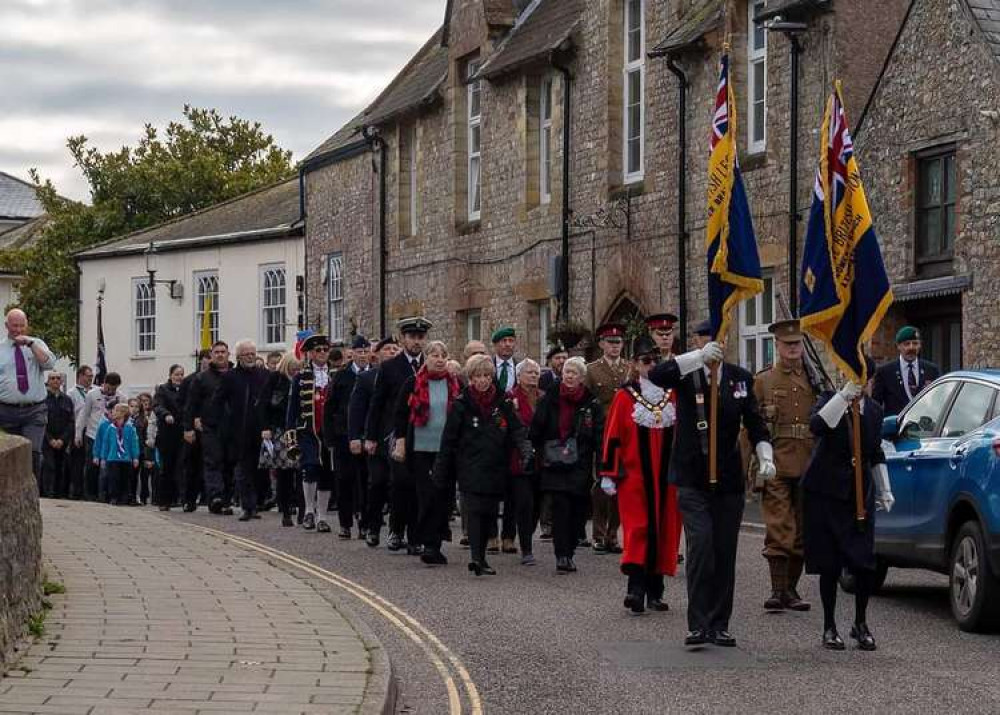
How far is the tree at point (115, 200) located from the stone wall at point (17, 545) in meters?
49.2

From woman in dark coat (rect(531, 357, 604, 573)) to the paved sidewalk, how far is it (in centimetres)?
256

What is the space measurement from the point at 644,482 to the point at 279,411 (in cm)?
941

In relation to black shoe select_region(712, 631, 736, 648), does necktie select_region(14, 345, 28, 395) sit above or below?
above

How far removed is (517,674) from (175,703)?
98.7 inches

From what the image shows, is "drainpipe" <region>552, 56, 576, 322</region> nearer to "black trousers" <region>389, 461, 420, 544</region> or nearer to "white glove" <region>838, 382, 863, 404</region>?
"black trousers" <region>389, 461, 420, 544</region>

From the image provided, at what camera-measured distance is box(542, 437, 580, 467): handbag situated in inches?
643

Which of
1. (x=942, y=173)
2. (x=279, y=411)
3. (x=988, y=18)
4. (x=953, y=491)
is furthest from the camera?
(x=942, y=173)

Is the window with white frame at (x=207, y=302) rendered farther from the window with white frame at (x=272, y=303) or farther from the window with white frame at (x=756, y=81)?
the window with white frame at (x=756, y=81)

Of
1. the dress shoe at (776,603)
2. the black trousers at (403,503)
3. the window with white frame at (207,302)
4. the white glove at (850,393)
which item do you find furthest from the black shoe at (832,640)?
the window with white frame at (207,302)

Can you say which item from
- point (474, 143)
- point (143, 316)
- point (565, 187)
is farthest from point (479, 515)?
point (143, 316)

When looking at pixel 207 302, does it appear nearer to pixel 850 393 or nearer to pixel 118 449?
pixel 118 449

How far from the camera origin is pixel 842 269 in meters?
12.1

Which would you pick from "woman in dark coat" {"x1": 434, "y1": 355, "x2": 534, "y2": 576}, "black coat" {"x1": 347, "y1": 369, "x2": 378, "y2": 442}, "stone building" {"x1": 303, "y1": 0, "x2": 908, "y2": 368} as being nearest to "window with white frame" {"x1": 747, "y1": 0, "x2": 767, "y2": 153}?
"stone building" {"x1": 303, "y1": 0, "x2": 908, "y2": 368}

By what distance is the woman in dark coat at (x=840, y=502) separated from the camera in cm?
1145
